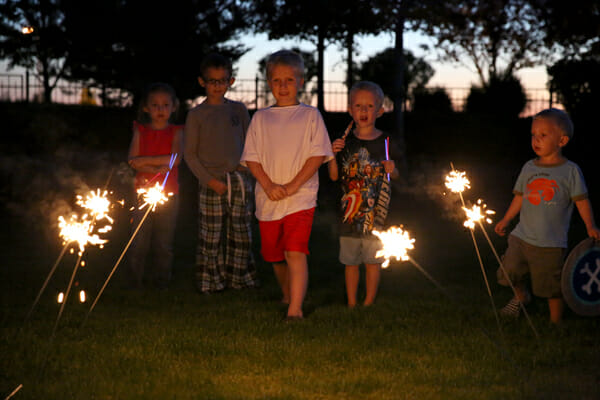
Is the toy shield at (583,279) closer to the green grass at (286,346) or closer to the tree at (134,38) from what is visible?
the green grass at (286,346)

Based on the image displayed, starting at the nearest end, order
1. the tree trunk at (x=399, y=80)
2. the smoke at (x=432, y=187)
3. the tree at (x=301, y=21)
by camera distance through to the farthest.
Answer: the smoke at (x=432, y=187) → the tree trunk at (x=399, y=80) → the tree at (x=301, y=21)

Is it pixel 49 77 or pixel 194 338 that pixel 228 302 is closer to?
pixel 194 338

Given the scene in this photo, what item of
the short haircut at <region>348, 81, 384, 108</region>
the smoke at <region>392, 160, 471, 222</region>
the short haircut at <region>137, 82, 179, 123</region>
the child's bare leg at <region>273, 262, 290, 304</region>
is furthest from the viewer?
the smoke at <region>392, 160, 471, 222</region>

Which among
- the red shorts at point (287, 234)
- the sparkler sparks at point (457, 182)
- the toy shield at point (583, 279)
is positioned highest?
the sparkler sparks at point (457, 182)

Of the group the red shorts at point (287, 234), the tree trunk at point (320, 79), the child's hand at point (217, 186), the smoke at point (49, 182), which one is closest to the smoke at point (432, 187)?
the child's hand at point (217, 186)

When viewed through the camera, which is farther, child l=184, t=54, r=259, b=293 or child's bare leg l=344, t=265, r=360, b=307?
child l=184, t=54, r=259, b=293

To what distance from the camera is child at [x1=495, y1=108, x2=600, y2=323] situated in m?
4.95

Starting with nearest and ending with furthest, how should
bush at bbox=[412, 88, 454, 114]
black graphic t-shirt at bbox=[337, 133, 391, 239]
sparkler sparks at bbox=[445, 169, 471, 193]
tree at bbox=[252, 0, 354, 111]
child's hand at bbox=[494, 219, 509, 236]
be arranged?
sparkler sparks at bbox=[445, 169, 471, 193] < child's hand at bbox=[494, 219, 509, 236] < black graphic t-shirt at bbox=[337, 133, 391, 239] < tree at bbox=[252, 0, 354, 111] < bush at bbox=[412, 88, 454, 114]

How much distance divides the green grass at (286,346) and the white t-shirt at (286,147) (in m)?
0.87

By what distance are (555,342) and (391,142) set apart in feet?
6.26

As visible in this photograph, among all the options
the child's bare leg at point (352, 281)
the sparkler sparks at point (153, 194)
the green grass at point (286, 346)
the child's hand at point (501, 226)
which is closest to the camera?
the green grass at point (286, 346)

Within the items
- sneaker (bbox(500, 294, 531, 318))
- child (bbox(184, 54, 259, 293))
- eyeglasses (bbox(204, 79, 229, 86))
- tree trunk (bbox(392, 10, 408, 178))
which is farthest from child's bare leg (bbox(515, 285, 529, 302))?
tree trunk (bbox(392, 10, 408, 178))

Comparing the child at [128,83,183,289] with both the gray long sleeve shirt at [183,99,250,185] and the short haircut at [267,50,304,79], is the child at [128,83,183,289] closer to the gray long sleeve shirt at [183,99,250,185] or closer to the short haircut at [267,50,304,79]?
the gray long sleeve shirt at [183,99,250,185]

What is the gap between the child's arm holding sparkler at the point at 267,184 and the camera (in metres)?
5.00
